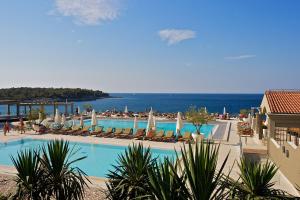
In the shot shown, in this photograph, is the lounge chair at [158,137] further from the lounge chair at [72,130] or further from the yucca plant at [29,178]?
the yucca plant at [29,178]

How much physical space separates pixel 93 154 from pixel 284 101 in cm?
1240

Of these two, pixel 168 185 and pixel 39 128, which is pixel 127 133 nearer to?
pixel 39 128

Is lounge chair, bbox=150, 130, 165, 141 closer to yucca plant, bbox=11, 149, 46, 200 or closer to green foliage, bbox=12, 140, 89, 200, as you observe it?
green foliage, bbox=12, 140, 89, 200

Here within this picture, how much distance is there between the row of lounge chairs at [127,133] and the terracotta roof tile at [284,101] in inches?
227

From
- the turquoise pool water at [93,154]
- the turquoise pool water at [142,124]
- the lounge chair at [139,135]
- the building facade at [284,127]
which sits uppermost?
the building facade at [284,127]

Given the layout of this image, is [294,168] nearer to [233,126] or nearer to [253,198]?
[253,198]

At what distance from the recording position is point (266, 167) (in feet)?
17.8

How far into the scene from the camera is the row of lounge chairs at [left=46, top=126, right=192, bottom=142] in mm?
22453

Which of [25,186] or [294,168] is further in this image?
[294,168]

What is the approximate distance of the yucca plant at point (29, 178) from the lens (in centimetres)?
657

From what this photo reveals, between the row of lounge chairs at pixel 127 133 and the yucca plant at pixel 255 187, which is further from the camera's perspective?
the row of lounge chairs at pixel 127 133

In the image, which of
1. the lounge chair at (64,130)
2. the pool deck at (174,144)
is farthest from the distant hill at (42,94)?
the pool deck at (174,144)

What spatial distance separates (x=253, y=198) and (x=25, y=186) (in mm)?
4646

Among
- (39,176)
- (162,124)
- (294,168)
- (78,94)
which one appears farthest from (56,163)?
(78,94)
